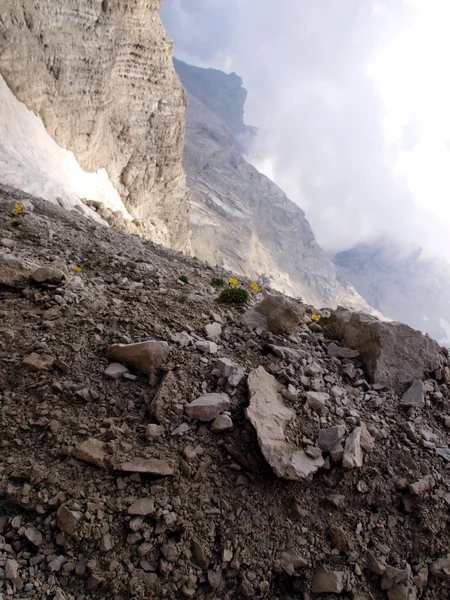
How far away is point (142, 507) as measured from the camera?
4.08m

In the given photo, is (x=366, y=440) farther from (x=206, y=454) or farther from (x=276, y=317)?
(x=276, y=317)

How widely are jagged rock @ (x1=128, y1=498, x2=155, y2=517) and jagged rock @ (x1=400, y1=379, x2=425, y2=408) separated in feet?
14.6

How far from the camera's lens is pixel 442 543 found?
14.8 feet

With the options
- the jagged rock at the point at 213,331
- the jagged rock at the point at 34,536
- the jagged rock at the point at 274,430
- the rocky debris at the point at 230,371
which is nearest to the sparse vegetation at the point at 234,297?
the jagged rock at the point at 213,331

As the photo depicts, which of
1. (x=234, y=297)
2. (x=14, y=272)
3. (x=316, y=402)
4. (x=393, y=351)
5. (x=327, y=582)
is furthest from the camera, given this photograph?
(x=234, y=297)

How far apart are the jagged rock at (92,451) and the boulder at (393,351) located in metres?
4.83

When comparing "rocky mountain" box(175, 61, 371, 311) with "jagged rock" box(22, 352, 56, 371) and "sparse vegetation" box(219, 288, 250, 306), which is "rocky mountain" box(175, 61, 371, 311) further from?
"jagged rock" box(22, 352, 56, 371)

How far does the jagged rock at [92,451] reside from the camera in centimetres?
435

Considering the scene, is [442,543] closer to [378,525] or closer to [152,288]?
[378,525]

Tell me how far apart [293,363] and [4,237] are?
24.9 feet

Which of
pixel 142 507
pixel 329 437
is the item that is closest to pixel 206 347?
pixel 329 437

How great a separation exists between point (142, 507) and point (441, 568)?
359 cm

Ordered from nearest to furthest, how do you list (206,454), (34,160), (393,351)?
1. (206,454)
2. (393,351)
3. (34,160)

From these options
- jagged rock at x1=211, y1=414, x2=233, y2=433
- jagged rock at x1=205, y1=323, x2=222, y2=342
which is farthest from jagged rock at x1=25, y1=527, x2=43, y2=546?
jagged rock at x1=205, y1=323, x2=222, y2=342
